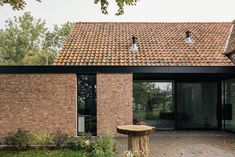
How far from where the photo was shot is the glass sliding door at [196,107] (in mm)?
20734

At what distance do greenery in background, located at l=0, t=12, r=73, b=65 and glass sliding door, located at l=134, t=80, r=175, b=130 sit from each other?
3225 centimetres

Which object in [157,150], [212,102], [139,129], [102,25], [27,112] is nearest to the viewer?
[139,129]

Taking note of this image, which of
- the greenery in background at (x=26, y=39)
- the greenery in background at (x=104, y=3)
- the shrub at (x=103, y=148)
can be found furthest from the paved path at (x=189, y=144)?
the greenery in background at (x=26, y=39)

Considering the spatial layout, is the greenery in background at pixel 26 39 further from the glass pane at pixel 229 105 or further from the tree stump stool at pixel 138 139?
the tree stump stool at pixel 138 139

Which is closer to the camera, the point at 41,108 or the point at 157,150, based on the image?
the point at 157,150

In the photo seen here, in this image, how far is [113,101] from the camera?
58.6 feet

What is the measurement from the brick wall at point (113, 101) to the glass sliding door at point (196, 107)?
157 inches

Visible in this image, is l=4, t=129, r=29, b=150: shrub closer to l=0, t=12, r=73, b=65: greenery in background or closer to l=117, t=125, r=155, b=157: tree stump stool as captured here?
l=117, t=125, r=155, b=157: tree stump stool

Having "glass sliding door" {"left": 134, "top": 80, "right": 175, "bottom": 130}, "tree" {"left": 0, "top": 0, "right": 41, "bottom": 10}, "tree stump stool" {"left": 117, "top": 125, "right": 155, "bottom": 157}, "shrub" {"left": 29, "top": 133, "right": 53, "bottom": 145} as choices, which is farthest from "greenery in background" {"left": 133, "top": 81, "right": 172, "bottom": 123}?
"tree" {"left": 0, "top": 0, "right": 41, "bottom": 10}

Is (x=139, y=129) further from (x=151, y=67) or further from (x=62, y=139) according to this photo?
(x=151, y=67)

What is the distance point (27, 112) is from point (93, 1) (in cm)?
740

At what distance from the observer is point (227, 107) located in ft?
63.8

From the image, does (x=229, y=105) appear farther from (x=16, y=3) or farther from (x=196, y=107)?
(x=16, y=3)

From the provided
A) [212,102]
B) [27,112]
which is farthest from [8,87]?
[212,102]
